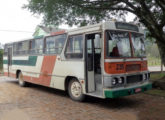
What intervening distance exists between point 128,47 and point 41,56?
4.40 meters

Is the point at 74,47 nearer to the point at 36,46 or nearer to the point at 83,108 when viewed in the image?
the point at 83,108

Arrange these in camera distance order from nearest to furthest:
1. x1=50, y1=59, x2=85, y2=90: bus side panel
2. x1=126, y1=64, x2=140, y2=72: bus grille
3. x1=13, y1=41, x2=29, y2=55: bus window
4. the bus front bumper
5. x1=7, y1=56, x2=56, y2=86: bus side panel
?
the bus front bumper → x1=126, y1=64, x2=140, y2=72: bus grille → x1=50, y1=59, x2=85, y2=90: bus side panel → x1=7, y1=56, x2=56, y2=86: bus side panel → x1=13, y1=41, x2=29, y2=55: bus window

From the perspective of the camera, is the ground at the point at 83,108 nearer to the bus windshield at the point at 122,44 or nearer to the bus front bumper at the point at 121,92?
the bus front bumper at the point at 121,92

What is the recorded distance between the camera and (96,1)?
11.3 m

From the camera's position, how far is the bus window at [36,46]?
9.48 m

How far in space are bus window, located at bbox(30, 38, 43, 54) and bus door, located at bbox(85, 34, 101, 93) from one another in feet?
10.6

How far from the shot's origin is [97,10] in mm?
12039

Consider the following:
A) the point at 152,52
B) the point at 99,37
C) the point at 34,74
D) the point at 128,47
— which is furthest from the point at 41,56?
the point at 152,52

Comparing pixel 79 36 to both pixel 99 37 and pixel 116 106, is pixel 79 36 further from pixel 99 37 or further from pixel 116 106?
pixel 116 106

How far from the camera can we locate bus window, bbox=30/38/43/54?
31.1 feet

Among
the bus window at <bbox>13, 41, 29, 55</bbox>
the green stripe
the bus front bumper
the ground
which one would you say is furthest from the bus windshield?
the bus window at <bbox>13, 41, 29, 55</bbox>

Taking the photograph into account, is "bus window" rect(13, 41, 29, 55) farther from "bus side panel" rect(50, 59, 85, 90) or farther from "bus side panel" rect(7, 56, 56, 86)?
"bus side panel" rect(50, 59, 85, 90)

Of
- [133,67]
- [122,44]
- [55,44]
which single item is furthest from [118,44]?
[55,44]

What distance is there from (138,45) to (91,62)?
1881 mm
